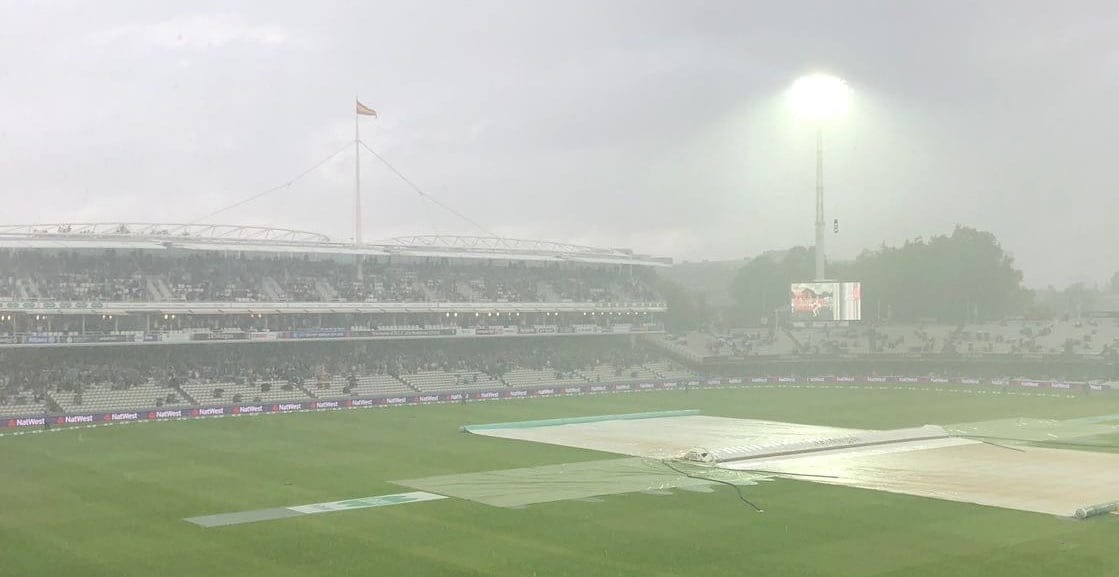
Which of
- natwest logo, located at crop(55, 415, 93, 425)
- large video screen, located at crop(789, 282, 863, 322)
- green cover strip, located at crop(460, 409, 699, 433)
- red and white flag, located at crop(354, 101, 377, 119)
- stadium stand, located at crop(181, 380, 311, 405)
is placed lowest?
natwest logo, located at crop(55, 415, 93, 425)

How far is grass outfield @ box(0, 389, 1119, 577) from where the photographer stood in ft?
58.2

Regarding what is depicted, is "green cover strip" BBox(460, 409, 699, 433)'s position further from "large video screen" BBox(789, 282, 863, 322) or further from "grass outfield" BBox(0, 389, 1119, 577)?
"large video screen" BBox(789, 282, 863, 322)

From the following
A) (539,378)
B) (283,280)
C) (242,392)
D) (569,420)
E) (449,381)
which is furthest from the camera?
(539,378)

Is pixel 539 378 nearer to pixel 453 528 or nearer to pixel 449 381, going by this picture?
Result: pixel 449 381

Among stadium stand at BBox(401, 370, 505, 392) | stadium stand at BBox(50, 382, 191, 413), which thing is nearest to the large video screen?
stadium stand at BBox(401, 370, 505, 392)

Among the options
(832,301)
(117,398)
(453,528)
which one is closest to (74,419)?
(117,398)

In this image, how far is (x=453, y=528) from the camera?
20.8 meters

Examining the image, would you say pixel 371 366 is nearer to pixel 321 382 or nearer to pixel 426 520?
pixel 321 382

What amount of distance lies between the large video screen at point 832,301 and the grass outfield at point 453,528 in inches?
1527

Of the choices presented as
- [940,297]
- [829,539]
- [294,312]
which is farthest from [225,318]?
[940,297]

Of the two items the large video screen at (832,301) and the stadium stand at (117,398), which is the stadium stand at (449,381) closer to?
the stadium stand at (117,398)

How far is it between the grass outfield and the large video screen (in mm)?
38787

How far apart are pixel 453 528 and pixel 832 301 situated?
51912mm

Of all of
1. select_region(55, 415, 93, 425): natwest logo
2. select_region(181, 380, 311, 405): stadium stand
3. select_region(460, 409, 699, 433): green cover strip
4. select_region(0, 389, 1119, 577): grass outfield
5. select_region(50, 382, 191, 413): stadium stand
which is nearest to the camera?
select_region(0, 389, 1119, 577): grass outfield
